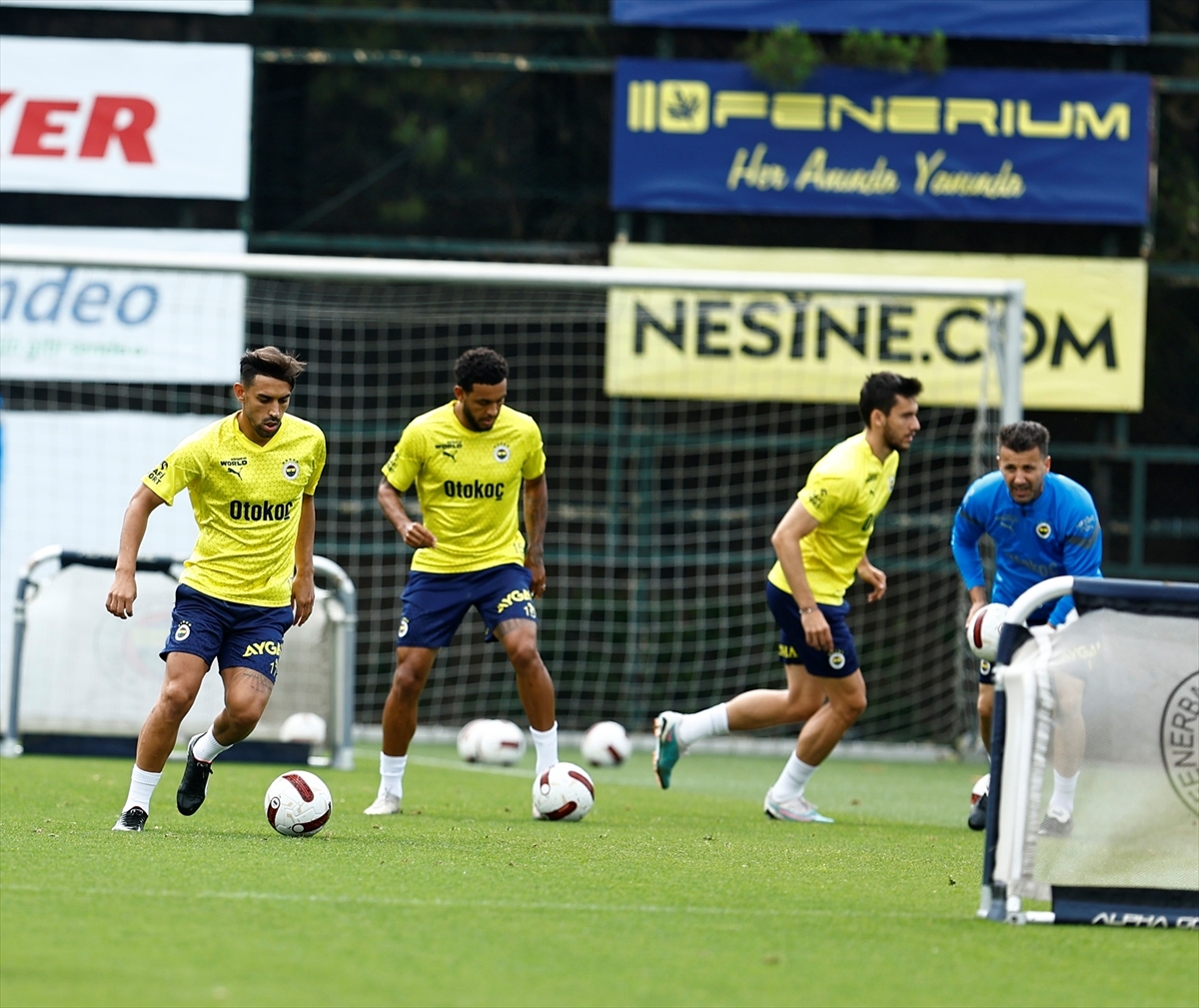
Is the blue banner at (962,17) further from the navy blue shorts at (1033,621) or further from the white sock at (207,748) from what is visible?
the white sock at (207,748)

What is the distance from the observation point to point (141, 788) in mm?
6594

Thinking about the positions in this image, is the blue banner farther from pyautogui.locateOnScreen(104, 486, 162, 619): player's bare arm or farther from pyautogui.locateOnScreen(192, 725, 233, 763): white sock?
pyautogui.locateOnScreen(192, 725, 233, 763): white sock

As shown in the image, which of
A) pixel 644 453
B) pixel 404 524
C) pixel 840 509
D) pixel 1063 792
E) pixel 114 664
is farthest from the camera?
pixel 644 453

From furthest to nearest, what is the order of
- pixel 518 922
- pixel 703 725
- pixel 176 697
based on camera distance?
pixel 703 725 → pixel 176 697 → pixel 518 922

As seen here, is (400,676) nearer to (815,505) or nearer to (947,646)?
(815,505)

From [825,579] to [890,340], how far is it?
590 centimetres

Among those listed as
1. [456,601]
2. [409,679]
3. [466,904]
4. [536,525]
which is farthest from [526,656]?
[466,904]

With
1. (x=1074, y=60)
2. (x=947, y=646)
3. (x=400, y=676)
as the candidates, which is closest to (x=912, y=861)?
(x=400, y=676)

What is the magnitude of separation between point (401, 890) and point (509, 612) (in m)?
2.94

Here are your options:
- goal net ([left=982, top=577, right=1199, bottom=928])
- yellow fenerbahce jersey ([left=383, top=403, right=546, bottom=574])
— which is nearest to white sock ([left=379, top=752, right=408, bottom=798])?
yellow fenerbahce jersey ([left=383, top=403, right=546, bottom=574])

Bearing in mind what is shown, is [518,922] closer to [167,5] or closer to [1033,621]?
[1033,621]

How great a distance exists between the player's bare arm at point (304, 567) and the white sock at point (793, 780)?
244 cm

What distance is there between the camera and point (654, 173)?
558 inches

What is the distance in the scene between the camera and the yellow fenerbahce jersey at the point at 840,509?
805 centimetres
